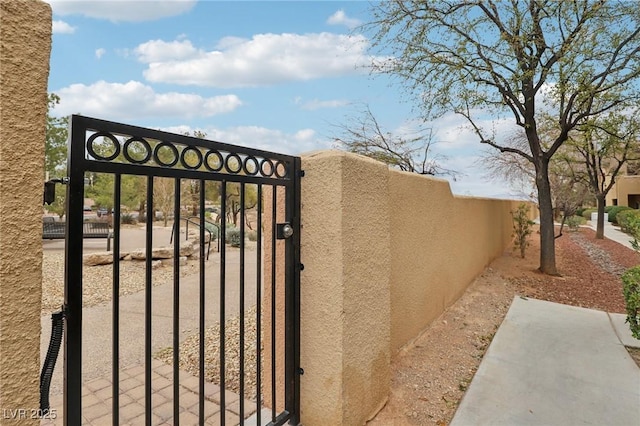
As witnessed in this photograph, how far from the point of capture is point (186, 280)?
7.27m

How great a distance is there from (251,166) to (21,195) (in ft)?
3.57

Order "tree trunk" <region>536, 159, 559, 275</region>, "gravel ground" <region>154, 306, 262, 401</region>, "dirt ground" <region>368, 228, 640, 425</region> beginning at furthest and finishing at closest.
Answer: "tree trunk" <region>536, 159, 559, 275</region>, "gravel ground" <region>154, 306, 262, 401</region>, "dirt ground" <region>368, 228, 640, 425</region>

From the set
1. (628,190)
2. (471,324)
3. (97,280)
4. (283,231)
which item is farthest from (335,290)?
(628,190)

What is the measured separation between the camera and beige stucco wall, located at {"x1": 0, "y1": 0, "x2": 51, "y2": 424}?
38.6 inches

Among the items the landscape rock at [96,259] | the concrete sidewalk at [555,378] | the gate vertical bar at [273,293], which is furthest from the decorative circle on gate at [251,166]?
the landscape rock at [96,259]

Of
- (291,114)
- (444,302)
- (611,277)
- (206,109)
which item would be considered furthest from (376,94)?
(611,277)

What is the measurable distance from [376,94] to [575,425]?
7.69 meters

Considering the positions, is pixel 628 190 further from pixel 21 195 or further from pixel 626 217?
pixel 21 195

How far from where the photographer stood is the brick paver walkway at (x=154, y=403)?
2416 mm

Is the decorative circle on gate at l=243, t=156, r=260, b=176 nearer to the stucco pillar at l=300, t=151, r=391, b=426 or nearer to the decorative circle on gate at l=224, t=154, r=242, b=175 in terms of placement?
the decorative circle on gate at l=224, t=154, r=242, b=175

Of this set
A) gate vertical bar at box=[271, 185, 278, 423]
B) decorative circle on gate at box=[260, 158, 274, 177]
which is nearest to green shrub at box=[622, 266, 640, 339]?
gate vertical bar at box=[271, 185, 278, 423]

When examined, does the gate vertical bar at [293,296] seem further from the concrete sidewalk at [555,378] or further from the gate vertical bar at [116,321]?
the concrete sidewalk at [555,378]

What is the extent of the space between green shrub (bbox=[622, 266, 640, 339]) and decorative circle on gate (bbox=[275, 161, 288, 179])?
3810mm

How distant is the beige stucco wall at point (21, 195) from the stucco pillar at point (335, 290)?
1.46 m
